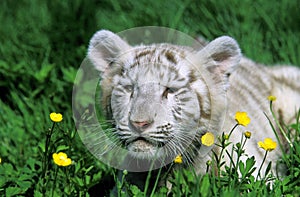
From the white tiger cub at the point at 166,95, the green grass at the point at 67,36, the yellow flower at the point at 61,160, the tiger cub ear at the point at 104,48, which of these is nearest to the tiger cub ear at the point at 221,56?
the white tiger cub at the point at 166,95

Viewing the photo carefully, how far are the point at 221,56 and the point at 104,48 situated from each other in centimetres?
81

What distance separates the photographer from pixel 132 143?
358 cm

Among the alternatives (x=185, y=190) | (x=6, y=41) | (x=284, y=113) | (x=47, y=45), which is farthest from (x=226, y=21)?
(x=185, y=190)

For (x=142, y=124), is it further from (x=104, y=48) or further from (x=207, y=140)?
(x=104, y=48)

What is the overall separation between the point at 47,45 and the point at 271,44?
235cm

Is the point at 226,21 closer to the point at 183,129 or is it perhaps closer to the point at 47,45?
the point at 47,45

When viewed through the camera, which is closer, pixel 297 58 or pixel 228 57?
pixel 228 57

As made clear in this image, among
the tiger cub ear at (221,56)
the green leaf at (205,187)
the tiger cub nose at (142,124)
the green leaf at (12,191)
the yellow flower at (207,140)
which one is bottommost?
the green leaf at (12,191)

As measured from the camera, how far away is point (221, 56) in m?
3.99

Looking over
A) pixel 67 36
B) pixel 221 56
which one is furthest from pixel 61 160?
pixel 67 36

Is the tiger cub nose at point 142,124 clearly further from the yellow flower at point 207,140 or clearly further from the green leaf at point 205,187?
the green leaf at point 205,187

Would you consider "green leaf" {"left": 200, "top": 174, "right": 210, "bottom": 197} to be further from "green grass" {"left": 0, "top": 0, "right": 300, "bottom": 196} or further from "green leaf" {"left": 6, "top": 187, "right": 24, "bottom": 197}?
"green grass" {"left": 0, "top": 0, "right": 300, "bottom": 196}

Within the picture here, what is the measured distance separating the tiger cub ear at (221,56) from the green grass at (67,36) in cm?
123

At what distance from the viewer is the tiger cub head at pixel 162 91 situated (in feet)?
11.6
